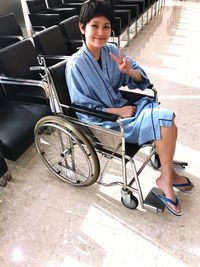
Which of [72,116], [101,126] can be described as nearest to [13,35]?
[72,116]

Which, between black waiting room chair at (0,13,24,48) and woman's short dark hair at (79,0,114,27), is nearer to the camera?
woman's short dark hair at (79,0,114,27)

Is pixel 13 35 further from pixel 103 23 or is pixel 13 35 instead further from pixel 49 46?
pixel 103 23

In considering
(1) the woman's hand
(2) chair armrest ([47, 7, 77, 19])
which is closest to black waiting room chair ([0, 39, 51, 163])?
(1) the woman's hand

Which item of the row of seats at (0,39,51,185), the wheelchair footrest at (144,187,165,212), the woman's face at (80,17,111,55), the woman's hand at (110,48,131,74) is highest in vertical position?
the woman's face at (80,17,111,55)

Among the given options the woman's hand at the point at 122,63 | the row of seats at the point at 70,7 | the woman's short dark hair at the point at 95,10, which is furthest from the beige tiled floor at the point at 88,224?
the row of seats at the point at 70,7

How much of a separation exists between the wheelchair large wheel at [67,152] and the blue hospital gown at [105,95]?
0.13 metres

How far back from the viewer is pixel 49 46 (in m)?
2.42

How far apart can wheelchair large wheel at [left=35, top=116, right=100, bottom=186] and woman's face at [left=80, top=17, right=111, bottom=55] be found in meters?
A: 0.46

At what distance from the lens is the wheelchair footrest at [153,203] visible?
4.61ft

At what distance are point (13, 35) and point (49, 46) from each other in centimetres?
98

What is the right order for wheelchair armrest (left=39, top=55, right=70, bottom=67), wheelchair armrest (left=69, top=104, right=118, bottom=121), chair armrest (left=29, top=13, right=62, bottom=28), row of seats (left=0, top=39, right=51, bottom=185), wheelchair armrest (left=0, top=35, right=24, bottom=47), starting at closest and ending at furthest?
wheelchair armrest (left=69, top=104, right=118, bottom=121) → row of seats (left=0, top=39, right=51, bottom=185) → wheelchair armrest (left=39, top=55, right=70, bottom=67) → wheelchair armrest (left=0, top=35, right=24, bottom=47) → chair armrest (left=29, top=13, right=62, bottom=28)

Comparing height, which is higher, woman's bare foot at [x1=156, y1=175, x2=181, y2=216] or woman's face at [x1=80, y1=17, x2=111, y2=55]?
woman's face at [x1=80, y1=17, x2=111, y2=55]

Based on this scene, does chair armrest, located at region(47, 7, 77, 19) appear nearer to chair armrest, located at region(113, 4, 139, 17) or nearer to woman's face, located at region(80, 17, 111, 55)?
chair armrest, located at region(113, 4, 139, 17)

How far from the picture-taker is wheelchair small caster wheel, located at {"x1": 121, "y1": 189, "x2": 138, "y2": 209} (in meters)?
1.47
